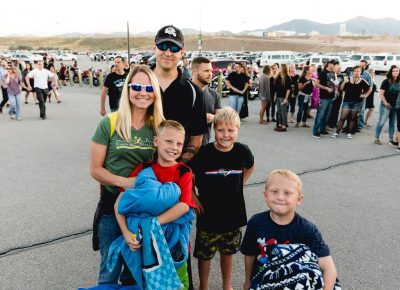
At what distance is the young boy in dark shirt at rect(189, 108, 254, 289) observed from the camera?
8.71ft

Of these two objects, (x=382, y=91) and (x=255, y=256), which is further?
(x=382, y=91)

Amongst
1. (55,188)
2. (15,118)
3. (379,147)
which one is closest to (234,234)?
(55,188)

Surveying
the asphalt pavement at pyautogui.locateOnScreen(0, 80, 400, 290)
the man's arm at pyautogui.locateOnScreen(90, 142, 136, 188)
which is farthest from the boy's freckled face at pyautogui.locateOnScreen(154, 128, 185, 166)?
the asphalt pavement at pyautogui.locateOnScreen(0, 80, 400, 290)

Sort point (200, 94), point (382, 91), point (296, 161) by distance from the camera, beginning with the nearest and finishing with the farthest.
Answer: point (200, 94), point (296, 161), point (382, 91)

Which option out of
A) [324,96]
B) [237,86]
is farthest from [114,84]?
[324,96]

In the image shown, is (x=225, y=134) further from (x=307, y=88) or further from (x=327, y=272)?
(x=307, y=88)

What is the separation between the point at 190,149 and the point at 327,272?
130 cm

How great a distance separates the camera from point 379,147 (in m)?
7.94

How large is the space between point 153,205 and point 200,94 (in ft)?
3.47

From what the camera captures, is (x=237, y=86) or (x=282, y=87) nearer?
(x=282, y=87)

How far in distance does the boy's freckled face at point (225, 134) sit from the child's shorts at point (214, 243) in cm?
73

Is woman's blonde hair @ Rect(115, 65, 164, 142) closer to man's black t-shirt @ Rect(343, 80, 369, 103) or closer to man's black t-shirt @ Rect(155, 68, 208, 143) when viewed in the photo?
man's black t-shirt @ Rect(155, 68, 208, 143)

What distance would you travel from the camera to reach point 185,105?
2.64 m

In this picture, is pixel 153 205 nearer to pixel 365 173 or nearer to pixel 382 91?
pixel 365 173
